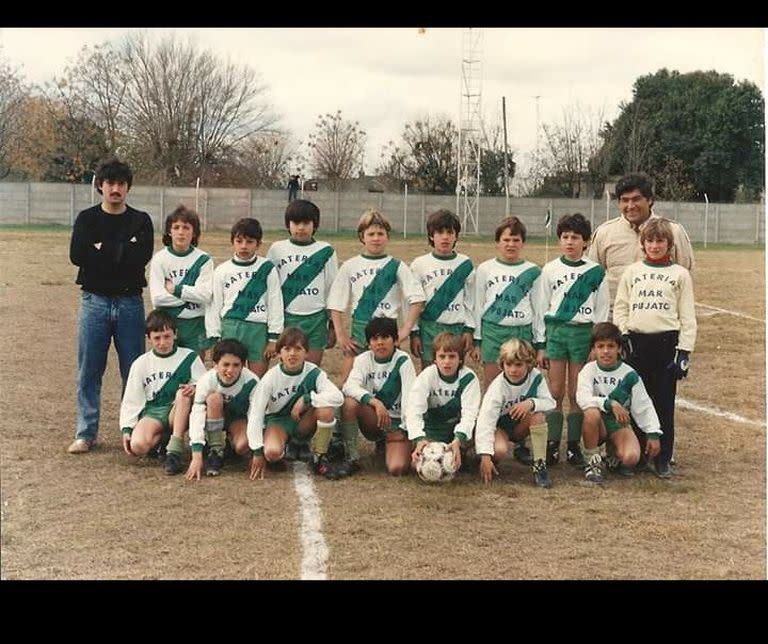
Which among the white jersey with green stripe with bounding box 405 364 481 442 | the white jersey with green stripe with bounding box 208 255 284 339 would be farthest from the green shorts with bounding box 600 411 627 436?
the white jersey with green stripe with bounding box 208 255 284 339

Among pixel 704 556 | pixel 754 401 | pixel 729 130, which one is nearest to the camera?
pixel 704 556

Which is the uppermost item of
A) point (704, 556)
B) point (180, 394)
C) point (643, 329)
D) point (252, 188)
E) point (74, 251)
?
point (252, 188)

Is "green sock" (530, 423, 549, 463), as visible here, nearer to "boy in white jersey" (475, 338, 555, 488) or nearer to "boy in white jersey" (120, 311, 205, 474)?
"boy in white jersey" (475, 338, 555, 488)

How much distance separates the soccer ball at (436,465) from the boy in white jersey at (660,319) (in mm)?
1325

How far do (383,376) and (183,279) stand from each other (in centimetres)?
142

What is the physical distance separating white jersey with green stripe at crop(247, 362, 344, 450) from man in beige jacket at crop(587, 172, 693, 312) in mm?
2030

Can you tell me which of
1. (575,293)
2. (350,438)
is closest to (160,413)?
(350,438)

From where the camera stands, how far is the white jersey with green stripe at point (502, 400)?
17.5ft

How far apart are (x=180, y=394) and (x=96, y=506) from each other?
941 mm

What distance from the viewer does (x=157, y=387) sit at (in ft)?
18.3

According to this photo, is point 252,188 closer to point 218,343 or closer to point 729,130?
point 729,130

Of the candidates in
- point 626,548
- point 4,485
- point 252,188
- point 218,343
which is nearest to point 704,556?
point 626,548

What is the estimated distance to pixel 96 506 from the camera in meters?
4.66

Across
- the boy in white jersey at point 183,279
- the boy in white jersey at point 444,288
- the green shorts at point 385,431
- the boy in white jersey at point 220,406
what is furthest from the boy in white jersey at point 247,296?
the boy in white jersey at point 444,288
